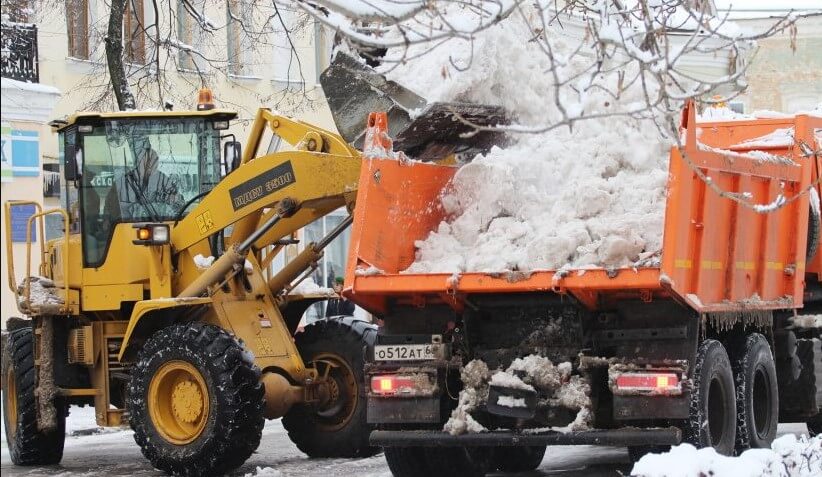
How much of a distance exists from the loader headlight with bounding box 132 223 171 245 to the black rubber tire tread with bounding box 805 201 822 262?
15.9 ft

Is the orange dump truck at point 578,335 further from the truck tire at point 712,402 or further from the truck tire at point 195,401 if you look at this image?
the truck tire at point 195,401

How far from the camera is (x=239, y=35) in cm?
2275

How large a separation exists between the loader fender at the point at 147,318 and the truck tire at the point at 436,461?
2008 millimetres

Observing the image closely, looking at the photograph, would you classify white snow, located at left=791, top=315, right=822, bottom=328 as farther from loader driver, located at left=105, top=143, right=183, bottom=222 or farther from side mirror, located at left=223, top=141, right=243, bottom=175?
loader driver, located at left=105, top=143, right=183, bottom=222

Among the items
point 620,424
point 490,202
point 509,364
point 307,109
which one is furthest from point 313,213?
point 307,109

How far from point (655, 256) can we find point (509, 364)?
1.13m

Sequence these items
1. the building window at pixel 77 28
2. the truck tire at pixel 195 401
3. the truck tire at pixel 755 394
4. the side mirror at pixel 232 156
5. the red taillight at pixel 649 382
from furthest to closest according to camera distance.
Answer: the building window at pixel 77 28 < the side mirror at pixel 232 156 < the truck tire at pixel 195 401 < the truck tire at pixel 755 394 < the red taillight at pixel 649 382

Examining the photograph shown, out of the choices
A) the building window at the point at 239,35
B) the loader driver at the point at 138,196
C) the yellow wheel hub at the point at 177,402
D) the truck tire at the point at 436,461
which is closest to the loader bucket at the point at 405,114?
the loader driver at the point at 138,196

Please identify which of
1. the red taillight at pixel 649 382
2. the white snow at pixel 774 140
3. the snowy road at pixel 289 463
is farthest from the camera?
the white snow at pixel 774 140

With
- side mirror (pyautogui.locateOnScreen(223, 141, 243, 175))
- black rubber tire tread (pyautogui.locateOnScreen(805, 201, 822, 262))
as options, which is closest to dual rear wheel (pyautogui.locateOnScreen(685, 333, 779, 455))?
black rubber tire tread (pyautogui.locateOnScreen(805, 201, 822, 262))

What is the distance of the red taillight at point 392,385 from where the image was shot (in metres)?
9.41

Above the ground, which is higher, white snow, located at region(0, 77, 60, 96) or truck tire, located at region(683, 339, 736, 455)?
white snow, located at region(0, 77, 60, 96)

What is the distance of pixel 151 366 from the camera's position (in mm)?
11047

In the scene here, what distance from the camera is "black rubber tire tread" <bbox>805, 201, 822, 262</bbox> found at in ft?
37.9
